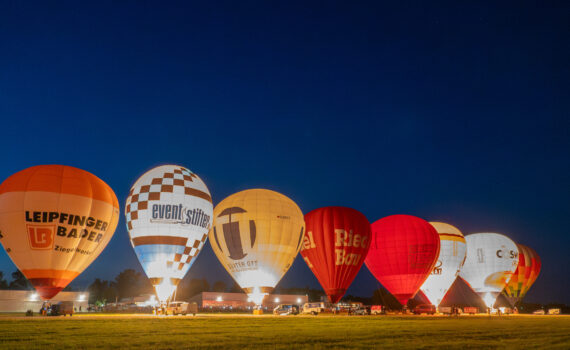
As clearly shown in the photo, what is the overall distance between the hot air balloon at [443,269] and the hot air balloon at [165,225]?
20.8 m

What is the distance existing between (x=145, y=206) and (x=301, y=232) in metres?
10.4

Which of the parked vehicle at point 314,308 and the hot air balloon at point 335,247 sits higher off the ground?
the hot air balloon at point 335,247

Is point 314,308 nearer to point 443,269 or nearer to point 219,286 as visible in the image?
point 443,269

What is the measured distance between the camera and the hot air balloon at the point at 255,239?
29234mm

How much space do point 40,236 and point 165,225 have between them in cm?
601

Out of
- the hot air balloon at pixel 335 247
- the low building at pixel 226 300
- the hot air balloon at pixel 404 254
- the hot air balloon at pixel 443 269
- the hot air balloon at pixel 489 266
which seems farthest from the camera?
the low building at pixel 226 300

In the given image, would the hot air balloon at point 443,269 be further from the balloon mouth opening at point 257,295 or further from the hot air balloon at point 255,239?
the balloon mouth opening at point 257,295

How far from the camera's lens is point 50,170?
24078 mm

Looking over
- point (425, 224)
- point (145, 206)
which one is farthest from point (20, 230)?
point (425, 224)

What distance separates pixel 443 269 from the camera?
39000 mm

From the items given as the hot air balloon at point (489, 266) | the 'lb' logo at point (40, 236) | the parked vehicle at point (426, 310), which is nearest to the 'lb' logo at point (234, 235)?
the 'lb' logo at point (40, 236)

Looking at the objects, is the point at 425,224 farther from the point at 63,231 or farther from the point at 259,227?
the point at 63,231

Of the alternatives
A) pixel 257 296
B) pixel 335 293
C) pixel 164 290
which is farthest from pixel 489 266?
pixel 164 290

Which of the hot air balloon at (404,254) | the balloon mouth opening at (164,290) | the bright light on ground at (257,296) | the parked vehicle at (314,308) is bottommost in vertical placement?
the parked vehicle at (314,308)
